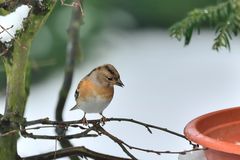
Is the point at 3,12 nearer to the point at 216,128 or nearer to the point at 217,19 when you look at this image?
the point at 216,128

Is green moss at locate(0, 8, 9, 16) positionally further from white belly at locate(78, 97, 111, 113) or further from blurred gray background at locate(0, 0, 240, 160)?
blurred gray background at locate(0, 0, 240, 160)

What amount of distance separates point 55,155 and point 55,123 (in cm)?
13

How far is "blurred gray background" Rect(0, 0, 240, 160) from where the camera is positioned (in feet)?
12.2

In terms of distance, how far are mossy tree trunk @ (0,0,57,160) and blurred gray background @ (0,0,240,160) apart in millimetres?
1664

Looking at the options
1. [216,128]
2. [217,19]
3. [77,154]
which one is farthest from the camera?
[217,19]

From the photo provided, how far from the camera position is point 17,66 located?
1.73 m

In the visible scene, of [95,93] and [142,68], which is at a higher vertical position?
[142,68]

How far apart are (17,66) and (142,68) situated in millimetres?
2862

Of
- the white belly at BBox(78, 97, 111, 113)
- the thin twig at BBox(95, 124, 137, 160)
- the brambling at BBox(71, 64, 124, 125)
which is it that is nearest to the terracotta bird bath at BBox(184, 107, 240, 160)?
the thin twig at BBox(95, 124, 137, 160)

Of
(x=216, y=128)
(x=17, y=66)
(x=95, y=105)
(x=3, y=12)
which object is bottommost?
(x=216, y=128)

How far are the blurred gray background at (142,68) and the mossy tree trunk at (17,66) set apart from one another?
1664 mm

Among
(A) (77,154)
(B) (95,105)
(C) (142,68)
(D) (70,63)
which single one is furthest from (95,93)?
(C) (142,68)

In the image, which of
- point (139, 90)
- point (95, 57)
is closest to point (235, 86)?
point (139, 90)

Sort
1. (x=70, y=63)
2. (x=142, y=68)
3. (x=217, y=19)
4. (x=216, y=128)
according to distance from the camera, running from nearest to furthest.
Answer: (x=216, y=128), (x=217, y=19), (x=70, y=63), (x=142, y=68)
